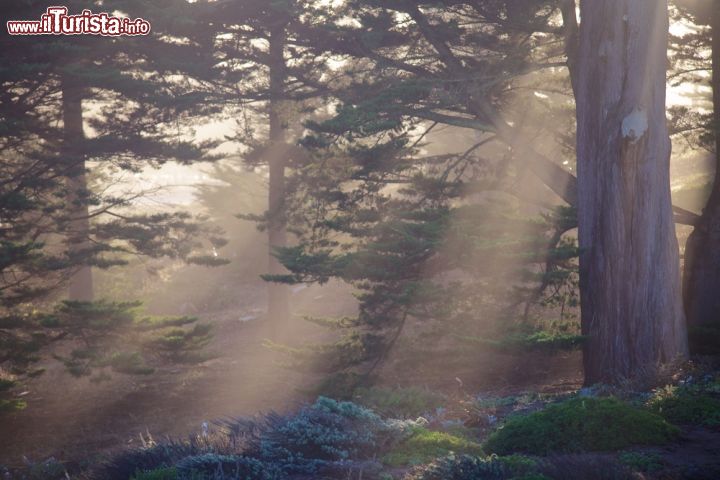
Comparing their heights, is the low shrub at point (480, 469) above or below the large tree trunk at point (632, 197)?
below

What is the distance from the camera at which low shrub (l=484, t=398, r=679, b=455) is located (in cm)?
628

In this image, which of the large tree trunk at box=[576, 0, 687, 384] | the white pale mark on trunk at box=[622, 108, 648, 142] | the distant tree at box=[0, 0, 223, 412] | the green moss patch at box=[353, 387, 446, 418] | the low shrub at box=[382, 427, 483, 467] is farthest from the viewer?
the distant tree at box=[0, 0, 223, 412]

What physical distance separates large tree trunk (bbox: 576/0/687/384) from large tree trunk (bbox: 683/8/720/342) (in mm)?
1916

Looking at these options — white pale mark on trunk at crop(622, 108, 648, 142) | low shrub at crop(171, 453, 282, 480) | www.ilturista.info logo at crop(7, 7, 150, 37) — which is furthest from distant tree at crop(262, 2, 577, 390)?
low shrub at crop(171, 453, 282, 480)

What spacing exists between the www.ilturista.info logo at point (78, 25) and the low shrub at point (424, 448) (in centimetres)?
1431

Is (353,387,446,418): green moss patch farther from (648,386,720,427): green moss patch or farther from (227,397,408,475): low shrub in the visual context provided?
(648,386,720,427): green moss patch

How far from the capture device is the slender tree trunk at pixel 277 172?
18922mm

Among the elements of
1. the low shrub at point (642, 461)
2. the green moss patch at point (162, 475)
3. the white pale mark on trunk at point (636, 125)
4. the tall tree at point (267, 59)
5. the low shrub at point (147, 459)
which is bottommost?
the low shrub at point (147, 459)

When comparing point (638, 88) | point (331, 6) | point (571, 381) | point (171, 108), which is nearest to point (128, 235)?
point (171, 108)

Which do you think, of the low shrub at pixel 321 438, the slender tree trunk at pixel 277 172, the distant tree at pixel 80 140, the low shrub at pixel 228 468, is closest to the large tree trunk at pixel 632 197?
the low shrub at pixel 321 438

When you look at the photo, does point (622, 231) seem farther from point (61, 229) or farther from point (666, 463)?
point (61, 229)

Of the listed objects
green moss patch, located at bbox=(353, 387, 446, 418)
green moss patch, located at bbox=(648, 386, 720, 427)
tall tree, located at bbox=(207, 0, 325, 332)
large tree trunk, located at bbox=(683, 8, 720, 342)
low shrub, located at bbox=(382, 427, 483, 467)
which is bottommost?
green moss patch, located at bbox=(353, 387, 446, 418)

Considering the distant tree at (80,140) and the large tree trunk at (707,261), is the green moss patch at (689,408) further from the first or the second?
the distant tree at (80,140)

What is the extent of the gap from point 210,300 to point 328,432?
85.4ft
